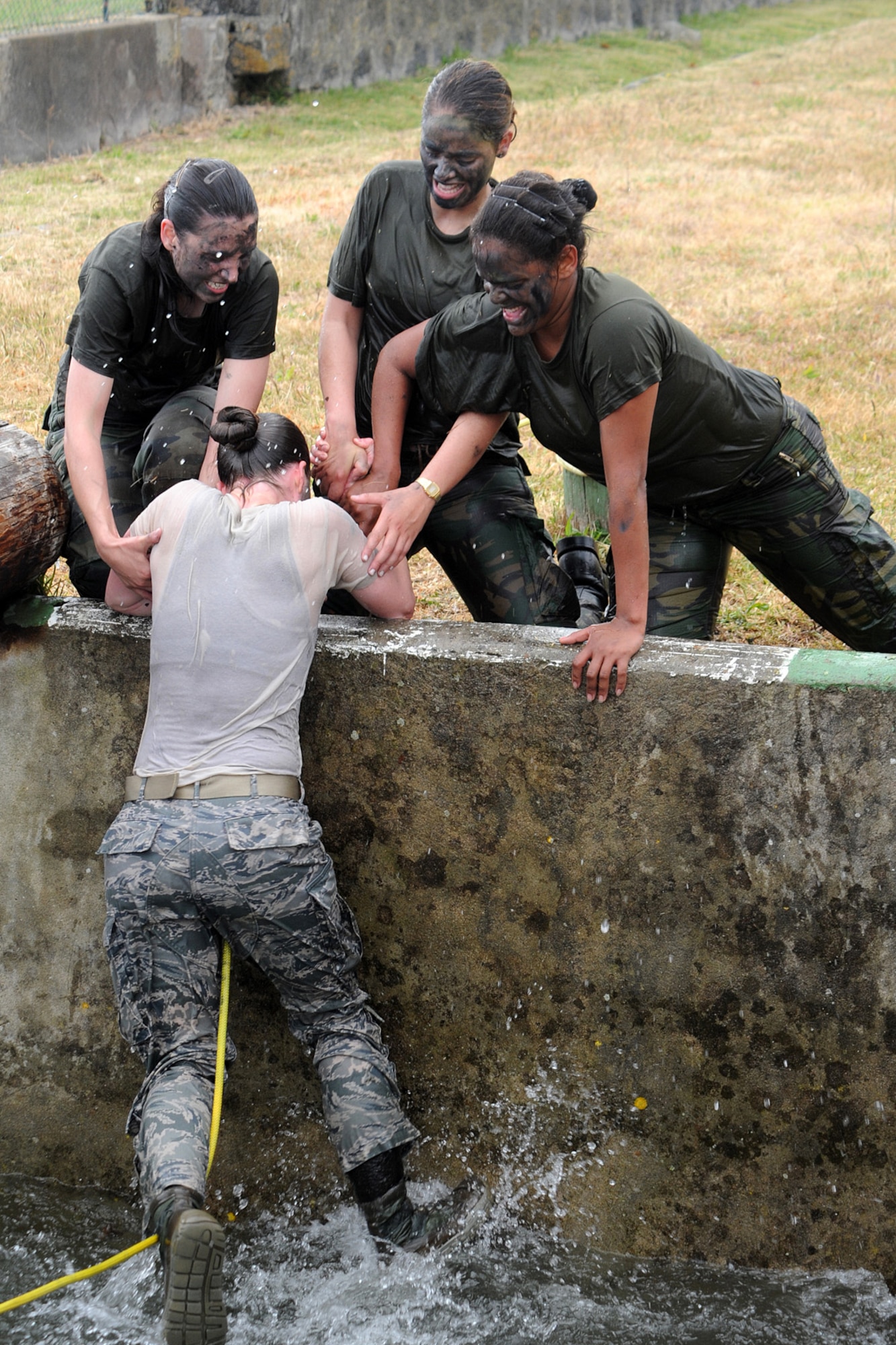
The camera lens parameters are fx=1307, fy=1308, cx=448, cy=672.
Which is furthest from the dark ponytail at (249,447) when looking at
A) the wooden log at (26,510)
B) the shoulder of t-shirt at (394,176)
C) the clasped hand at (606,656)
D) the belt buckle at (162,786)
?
the shoulder of t-shirt at (394,176)

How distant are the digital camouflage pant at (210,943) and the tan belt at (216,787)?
21mm

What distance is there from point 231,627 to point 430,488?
0.69 metres

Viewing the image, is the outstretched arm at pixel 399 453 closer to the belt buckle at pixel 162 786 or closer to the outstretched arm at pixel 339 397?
the outstretched arm at pixel 339 397

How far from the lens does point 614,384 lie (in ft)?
10.1

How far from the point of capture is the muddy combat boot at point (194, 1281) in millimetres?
2508

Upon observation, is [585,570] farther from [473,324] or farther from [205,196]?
[205,196]

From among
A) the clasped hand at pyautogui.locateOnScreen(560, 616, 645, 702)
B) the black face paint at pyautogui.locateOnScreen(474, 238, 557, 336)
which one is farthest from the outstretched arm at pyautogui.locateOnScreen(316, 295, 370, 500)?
the clasped hand at pyautogui.locateOnScreen(560, 616, 645, 702)

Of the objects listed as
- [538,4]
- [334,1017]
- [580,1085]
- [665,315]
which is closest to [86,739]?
[334,1017]

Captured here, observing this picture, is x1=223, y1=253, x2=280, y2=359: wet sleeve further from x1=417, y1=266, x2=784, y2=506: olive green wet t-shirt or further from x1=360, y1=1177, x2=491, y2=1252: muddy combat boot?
x1=360, y1=1177, x2=491, y2=1252: muddy combat boot

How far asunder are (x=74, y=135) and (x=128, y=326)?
10958 millimetres

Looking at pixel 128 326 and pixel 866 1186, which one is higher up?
pixel 128 326

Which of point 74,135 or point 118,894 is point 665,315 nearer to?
point 118,894

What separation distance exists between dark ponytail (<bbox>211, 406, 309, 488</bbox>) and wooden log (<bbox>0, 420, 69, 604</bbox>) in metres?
0.51

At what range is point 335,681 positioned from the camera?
129 inches
